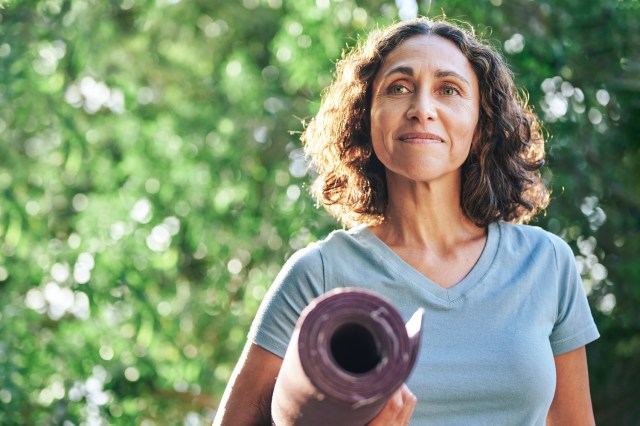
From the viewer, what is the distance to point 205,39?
8.97 m

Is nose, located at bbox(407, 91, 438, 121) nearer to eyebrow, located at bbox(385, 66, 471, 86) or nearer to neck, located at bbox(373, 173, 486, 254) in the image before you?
eyebrow, located at bbox(385, 66, 471, 86)

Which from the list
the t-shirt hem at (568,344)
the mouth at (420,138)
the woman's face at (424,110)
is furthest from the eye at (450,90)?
the t-shirt hem at (568,344)

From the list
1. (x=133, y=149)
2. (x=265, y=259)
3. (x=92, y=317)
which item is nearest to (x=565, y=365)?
(x=265, y=259)

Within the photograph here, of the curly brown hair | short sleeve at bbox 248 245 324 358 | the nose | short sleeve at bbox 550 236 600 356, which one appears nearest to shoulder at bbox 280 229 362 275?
short sleeve at bbox 248 245 324 358

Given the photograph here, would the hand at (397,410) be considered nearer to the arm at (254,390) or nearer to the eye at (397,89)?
the arm at (254,390)

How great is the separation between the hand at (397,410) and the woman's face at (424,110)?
0.55m

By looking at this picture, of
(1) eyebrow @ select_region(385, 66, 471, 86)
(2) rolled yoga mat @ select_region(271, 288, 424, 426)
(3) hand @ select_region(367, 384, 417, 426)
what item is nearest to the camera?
(2) rolled yoga mat @ select_region(271, 288, 424, 426)

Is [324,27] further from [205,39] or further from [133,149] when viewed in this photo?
[205,39]

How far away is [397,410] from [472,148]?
79 centimetres

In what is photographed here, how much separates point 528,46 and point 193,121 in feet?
9.25

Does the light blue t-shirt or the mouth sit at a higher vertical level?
the mouth

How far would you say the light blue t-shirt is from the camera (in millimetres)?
2137

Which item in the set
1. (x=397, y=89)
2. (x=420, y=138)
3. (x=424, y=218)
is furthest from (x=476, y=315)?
(x=397, y=89)

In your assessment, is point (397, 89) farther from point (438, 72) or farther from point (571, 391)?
point (571, 391)
